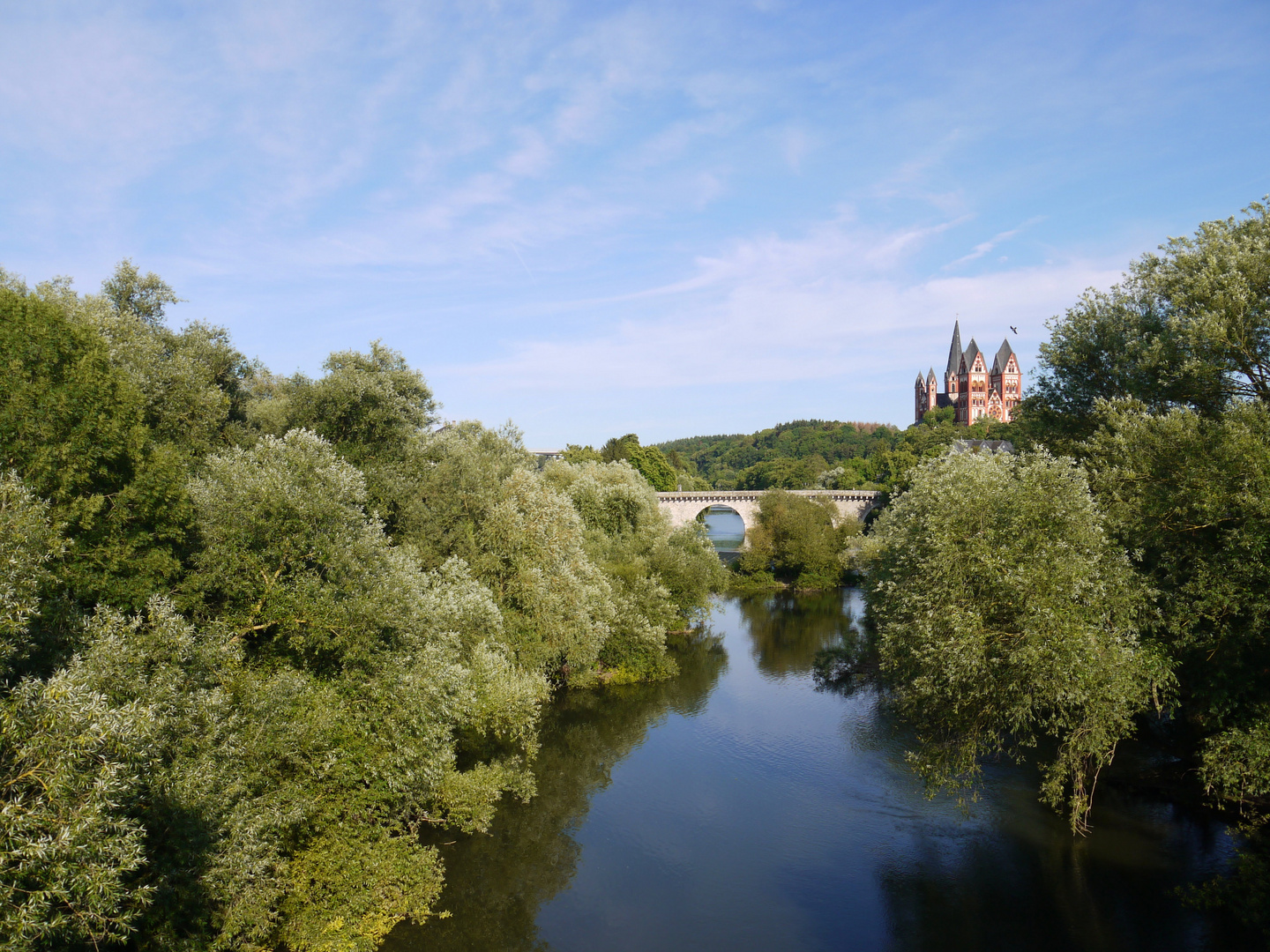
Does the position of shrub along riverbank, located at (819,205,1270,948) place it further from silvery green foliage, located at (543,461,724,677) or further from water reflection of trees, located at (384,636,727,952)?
silvery green foliage, located at (543,461,724,677)

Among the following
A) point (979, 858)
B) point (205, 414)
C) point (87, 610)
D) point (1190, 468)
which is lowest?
point (979, 858)

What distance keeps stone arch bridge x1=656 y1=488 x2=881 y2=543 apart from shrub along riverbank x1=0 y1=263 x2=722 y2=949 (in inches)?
2061

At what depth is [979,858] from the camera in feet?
63.5

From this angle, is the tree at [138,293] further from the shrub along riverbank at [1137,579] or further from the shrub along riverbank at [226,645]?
the shrub along riverbank at [1137,579]

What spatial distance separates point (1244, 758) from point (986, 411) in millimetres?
144820

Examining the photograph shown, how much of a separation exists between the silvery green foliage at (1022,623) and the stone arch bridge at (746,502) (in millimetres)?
56675

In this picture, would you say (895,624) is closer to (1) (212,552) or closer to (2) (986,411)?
(1) (212,552)

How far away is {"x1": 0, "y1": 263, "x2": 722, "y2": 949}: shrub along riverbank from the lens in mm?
9219

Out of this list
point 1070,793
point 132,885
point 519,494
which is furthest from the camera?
point 519,494

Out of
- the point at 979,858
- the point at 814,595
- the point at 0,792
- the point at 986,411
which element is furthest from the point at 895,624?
the point at 986,411

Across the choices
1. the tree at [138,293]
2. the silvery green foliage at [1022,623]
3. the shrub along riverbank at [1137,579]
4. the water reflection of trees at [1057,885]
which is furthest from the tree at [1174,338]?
the tree at [138,293]

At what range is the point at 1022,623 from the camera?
16.1 metres

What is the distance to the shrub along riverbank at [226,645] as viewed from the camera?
30.2 ft

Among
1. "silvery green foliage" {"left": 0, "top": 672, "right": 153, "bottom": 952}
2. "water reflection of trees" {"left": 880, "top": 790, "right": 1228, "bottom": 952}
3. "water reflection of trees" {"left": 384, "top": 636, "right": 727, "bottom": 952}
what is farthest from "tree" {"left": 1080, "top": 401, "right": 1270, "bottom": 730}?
"silvery green foliage" {"left": 0, "top": 672, "right": 153, "bottom": 952}
